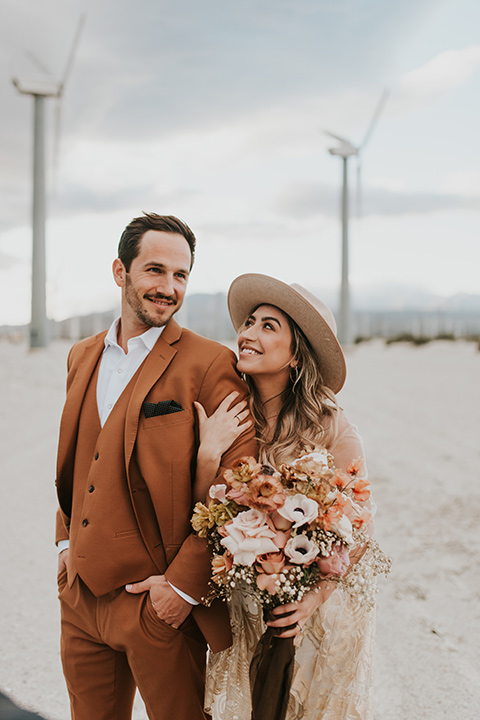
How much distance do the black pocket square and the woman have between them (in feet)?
0.42

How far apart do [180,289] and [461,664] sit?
4126 mm

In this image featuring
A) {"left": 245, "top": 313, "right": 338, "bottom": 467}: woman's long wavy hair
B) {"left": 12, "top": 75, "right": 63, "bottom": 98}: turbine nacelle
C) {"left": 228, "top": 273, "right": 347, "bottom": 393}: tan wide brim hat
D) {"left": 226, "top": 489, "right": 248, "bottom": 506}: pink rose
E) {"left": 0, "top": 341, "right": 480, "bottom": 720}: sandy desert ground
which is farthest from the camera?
{"left": 12, "top": 75, "right": 63, "bottom": 98}: turbine nacelle

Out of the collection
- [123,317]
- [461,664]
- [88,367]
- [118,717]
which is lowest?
[461,664]

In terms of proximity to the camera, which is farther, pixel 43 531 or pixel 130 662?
pixel 43 531

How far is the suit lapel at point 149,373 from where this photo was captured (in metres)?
2.56

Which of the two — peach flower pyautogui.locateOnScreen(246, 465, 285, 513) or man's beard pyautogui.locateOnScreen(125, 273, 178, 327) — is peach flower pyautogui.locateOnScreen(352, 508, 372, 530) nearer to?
peach flower pyautogui.locateOnScreen(246, 465, 285, 513)

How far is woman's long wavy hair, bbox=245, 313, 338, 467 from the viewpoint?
290 cm

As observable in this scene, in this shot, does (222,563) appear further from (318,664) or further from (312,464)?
(318,664)

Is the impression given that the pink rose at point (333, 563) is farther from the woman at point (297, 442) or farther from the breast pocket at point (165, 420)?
the breast pocket at point (165, 420)

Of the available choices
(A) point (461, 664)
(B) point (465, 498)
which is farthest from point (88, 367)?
(B) point (465, 498)

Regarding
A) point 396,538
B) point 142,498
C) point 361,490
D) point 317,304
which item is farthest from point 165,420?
point 396,538

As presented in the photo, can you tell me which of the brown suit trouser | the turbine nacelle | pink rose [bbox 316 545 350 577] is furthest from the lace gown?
the turbine nacelle

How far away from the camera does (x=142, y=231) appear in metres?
2.71

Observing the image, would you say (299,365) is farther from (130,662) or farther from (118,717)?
(118,717)
